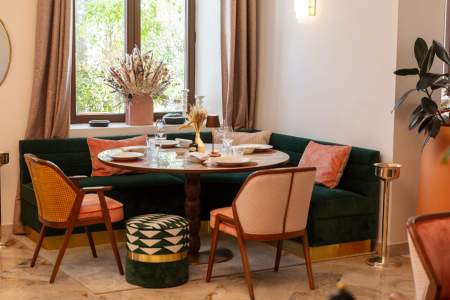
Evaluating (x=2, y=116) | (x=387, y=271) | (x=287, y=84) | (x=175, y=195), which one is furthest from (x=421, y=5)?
(x=2, y=116)

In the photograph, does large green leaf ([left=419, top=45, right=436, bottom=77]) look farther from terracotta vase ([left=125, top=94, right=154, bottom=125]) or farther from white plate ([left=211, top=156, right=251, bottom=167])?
terracotta vase ([left=125, top=94, right=154, bottom=125])

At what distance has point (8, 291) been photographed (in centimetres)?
444

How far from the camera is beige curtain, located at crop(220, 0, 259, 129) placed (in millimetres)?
6566

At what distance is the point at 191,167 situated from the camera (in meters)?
4.56

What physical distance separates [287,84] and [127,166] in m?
2.19

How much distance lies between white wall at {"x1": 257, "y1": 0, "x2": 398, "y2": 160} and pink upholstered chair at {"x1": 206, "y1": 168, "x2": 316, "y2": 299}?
116 centimetres

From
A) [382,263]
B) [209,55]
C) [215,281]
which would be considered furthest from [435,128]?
[209,55]

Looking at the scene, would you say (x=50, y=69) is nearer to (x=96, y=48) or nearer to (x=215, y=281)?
(x=96, y=48)

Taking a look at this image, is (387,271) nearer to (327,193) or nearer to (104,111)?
(327,193)

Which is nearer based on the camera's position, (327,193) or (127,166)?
(127,166)

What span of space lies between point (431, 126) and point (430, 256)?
2430mm

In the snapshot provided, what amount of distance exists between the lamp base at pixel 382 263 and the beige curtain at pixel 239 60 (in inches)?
79.2

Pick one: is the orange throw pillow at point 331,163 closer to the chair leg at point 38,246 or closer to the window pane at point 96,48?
the chair leg at point 38,246

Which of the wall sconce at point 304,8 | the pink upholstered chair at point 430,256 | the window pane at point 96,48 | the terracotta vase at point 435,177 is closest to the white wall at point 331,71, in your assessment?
the wall sconce at point 304,8
